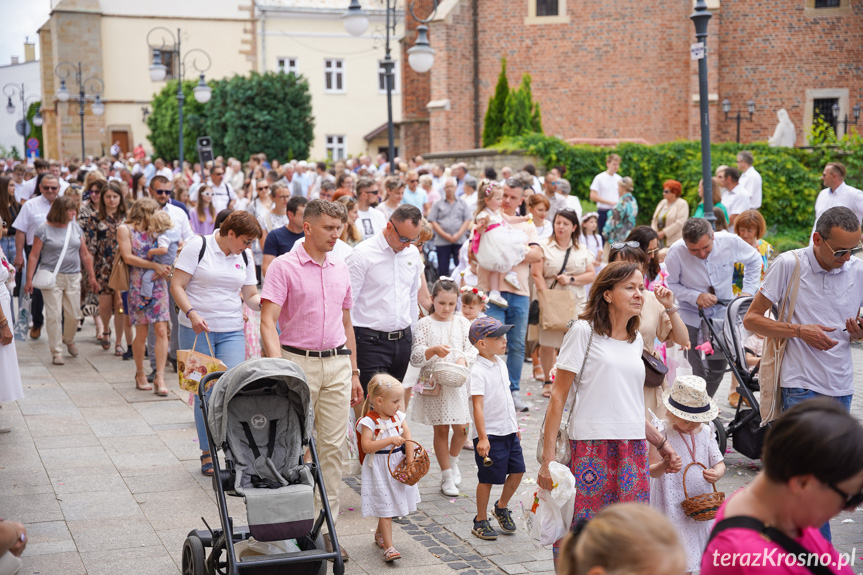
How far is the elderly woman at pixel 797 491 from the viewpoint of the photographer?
2.39 meters

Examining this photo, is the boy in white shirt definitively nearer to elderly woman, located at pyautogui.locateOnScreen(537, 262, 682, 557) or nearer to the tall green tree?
elderly woman, located at pyautogui.locateOnScreen(537, 262, 682, 557)

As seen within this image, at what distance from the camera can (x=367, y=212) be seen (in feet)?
33.3

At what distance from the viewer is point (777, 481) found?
2459 millimetres

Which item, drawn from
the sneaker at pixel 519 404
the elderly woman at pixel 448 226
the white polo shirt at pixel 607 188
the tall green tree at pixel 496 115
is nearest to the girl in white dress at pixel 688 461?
the sneaker at pixel 519 404

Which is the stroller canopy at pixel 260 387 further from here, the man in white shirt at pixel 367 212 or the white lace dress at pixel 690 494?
the man in white shirt at pixel 367 212

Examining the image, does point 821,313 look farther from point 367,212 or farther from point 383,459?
point 367,212

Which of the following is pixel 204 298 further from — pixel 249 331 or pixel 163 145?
pixel 163 145

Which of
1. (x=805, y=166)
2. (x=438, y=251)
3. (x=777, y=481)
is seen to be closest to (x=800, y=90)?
(x=805, y=166)

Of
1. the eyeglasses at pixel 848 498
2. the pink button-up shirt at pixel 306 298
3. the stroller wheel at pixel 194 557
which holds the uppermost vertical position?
the pink button-up shirt at pixel 306 298

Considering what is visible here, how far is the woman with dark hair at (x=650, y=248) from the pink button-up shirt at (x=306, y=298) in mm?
2282

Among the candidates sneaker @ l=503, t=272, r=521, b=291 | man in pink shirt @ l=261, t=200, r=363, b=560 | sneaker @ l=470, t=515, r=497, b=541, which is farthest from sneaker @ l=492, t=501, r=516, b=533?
sneaker @ l=503, t=272, r=521, b=291

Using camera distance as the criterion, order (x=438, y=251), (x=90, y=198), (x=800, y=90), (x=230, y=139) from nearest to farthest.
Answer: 1. (x=90, y=198)
2. (x=438, y=251)
3. (x=800, y=90)
4. (x=230, y=139)

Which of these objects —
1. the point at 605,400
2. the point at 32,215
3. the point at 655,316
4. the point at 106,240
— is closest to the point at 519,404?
the point at 655,316

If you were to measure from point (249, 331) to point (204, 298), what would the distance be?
1400 millimetres
